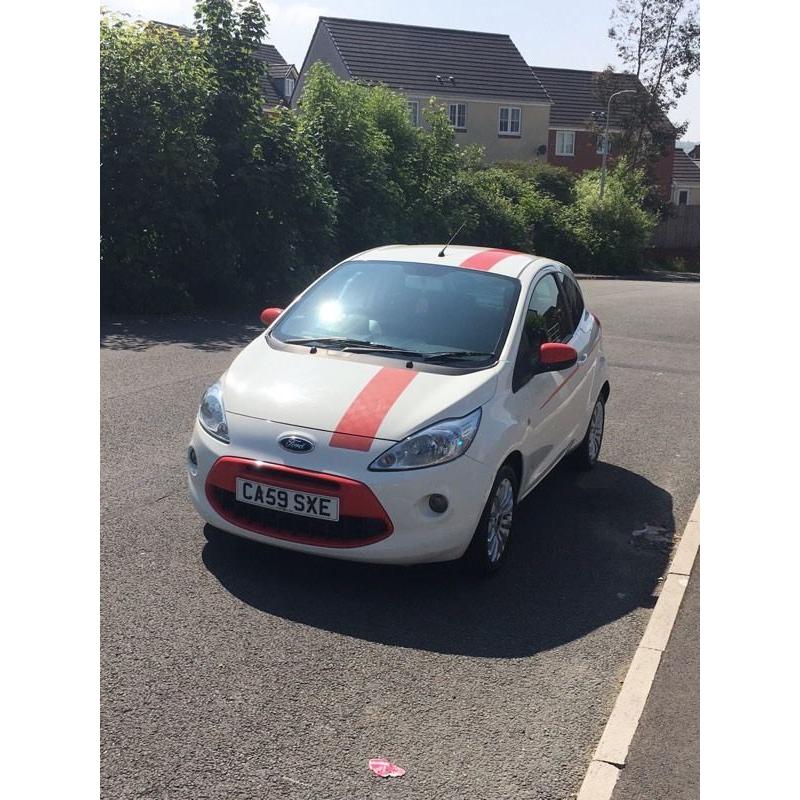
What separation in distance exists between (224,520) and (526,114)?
52116mm

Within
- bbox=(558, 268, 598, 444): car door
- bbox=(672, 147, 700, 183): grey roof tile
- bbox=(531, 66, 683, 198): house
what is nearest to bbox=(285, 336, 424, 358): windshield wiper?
bbox=(558, 268, 598, 444): car door

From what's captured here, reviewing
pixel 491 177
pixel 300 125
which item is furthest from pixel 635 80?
pixel 300 125

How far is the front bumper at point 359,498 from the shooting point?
189 inches

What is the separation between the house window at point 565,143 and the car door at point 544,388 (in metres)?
53.2

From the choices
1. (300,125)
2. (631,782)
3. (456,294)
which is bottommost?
(631,782)

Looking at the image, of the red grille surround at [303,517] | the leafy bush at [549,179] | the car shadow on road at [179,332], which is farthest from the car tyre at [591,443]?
the leafy bush at [549,179]

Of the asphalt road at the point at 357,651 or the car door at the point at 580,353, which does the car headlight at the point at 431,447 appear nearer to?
the asphalt road at the point at 357,651

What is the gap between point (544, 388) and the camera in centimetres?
593

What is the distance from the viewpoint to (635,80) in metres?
50.2

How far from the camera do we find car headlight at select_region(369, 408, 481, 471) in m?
4.84

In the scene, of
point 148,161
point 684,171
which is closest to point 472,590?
point 148,161

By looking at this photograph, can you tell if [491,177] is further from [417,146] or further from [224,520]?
[224,520]

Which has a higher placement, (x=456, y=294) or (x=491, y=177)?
(x=491, y=177)

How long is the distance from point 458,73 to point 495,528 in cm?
5063
